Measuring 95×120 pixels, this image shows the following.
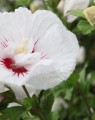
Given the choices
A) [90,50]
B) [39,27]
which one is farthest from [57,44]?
[90,50]

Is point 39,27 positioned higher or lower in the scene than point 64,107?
higher

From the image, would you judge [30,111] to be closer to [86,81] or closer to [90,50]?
[86,81]

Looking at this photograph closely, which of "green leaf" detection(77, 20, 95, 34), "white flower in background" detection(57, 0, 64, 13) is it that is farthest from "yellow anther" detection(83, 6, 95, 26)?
"white flower in background" detection(57, 0, 64, 13)

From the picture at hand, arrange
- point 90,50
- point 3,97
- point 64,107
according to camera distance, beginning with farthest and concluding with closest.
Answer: point 90,50 → point 64,107 → point 3,97

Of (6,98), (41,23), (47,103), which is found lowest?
(47,103)

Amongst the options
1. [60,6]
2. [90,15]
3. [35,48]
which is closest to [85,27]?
[90,15]

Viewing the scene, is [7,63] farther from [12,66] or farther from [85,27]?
[85,27]
